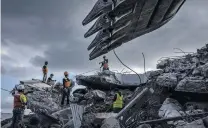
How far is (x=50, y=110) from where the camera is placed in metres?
11.5

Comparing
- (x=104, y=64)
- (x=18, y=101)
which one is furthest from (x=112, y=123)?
(x=104, y=64)

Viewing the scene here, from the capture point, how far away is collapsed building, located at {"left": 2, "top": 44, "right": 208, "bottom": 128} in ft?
26.2

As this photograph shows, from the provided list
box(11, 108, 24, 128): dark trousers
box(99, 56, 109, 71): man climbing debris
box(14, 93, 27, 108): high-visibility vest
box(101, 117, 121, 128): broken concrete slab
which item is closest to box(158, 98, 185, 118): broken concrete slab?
box(101, 117, 121, 128): broken concrete slab

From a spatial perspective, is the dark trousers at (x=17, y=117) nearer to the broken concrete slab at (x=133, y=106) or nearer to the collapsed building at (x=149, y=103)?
the collapsed building at (x=149, y=103)

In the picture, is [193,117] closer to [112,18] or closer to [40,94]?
[112,18]

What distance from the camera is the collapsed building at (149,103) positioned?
7.99 m

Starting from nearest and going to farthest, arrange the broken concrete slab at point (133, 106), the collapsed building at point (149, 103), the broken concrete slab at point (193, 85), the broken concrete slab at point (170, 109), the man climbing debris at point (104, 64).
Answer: the collapsed building at point (149, 103)
the broken concrete slab at point (170, 109)
the broken concrete slab at point (193, 85)
the broken concrete slab at point (133, 106)
the man climbing debris at point (104, 64)

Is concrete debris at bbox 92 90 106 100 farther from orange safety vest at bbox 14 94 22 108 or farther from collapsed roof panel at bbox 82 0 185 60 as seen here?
collapsed roof panel at bbox 82 0 185 60

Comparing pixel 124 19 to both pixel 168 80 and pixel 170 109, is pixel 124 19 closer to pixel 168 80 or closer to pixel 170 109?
pixel 170 109

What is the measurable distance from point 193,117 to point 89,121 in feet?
11.3

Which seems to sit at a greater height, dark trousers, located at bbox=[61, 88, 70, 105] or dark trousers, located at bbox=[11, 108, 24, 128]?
dark trousers, located at bbox=[61, 88, 70, 105]

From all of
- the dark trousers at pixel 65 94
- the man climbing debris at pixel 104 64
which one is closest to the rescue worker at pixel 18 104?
the dark trousers at pixel 65 94

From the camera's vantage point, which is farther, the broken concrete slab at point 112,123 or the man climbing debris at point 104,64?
the man climbing debris at point 104,64

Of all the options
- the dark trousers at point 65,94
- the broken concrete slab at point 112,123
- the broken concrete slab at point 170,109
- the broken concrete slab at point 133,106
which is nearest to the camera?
the broken concrete slab at point 112,123
